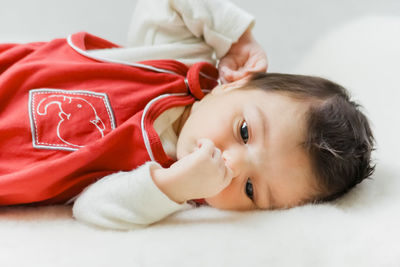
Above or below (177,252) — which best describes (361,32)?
above

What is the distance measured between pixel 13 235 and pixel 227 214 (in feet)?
1.16

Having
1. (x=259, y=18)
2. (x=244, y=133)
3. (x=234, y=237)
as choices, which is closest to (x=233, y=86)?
(x=244, y=133)

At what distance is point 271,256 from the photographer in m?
0.65

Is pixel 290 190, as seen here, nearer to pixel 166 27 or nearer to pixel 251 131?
pixel 251 131

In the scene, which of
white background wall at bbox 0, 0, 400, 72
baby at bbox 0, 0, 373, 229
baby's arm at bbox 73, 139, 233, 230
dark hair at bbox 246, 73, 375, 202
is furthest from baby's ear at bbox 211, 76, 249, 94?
white background wall at bbox 0, 0, 400, 72

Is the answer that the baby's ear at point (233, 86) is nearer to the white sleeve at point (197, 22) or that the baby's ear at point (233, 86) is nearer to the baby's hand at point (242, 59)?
the baby's hand at point (242, 59)

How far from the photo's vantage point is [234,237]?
0.69 meters

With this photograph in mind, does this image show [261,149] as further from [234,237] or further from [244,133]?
[234,237]

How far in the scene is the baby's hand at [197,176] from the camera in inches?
29.7

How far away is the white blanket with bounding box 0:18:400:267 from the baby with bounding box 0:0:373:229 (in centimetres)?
4

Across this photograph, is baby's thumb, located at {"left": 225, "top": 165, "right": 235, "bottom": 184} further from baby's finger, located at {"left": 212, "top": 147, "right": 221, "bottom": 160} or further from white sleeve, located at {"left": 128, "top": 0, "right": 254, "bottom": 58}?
white sleeve, located at {"left": 128, "top": 0, "right": 254, "bottom": 58}

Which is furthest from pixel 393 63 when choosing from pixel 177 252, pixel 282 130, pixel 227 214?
pixel 177 252

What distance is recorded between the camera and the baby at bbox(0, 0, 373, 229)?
2.53 ft

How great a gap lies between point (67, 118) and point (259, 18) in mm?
896
